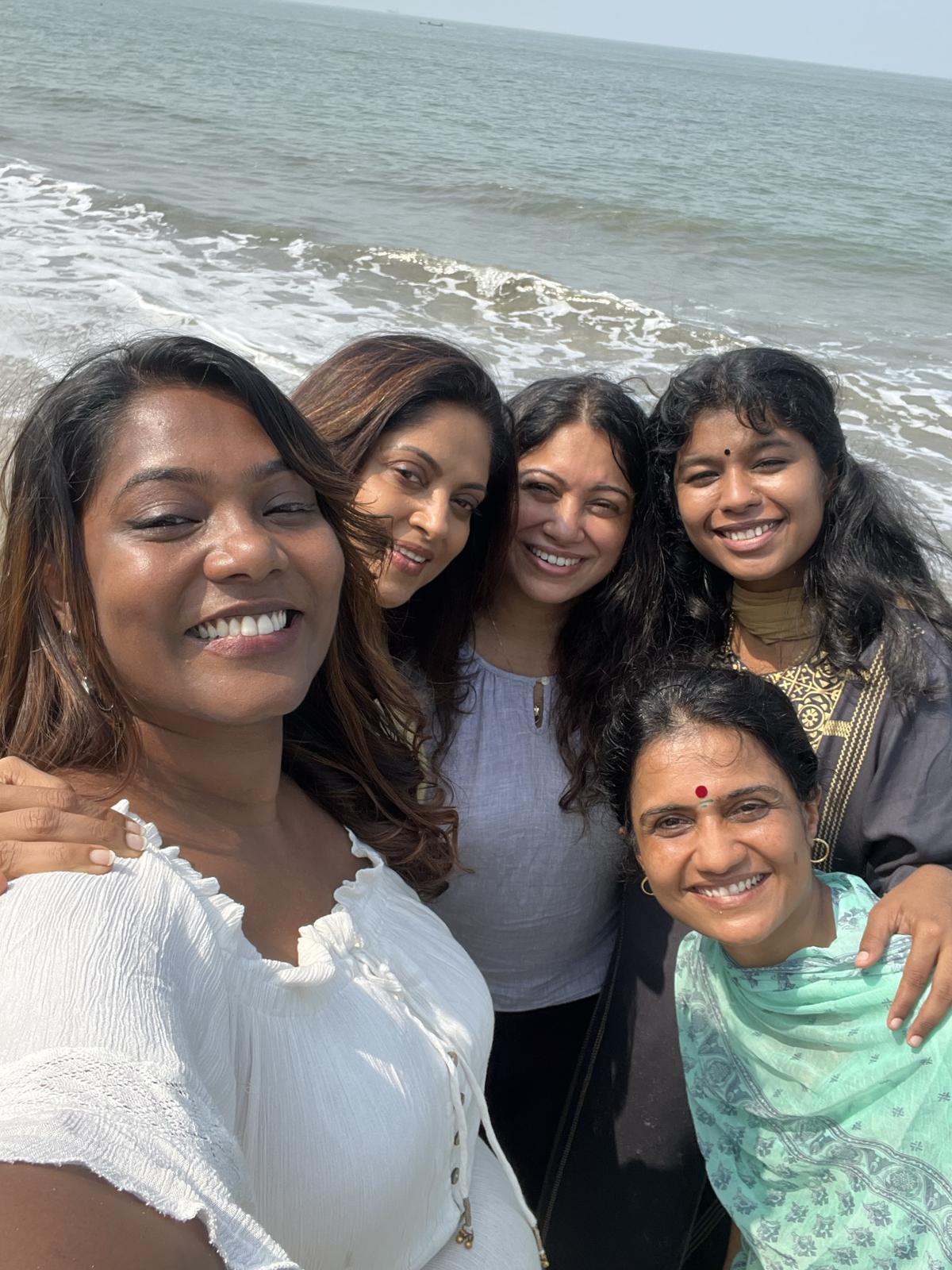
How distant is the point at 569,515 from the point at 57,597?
155 centimetres

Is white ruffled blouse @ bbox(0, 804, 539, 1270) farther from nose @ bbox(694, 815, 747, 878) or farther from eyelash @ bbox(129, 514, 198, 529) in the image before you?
nose @ bbox(694, 815, 747, 878)

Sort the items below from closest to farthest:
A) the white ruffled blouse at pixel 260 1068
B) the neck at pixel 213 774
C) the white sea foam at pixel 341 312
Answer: the white ruffled blouse at pixel 260 1068
the neck at pixel 213 774
the white sea foam at pixel 341 312

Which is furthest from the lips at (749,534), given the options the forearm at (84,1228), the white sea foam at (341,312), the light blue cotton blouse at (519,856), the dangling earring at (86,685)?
the white sea foam at (341,312)

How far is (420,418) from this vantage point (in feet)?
9.05

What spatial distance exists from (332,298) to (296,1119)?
11256mm

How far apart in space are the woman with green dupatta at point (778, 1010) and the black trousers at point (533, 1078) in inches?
19.2

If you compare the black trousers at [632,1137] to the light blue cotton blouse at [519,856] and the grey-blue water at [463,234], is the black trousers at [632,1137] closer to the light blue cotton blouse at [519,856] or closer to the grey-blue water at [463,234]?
the light blue cotton blouse at [519,856]

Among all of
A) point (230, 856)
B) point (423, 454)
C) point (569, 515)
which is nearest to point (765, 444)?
point (569, 515)

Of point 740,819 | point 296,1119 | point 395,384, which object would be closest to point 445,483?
point 395,384

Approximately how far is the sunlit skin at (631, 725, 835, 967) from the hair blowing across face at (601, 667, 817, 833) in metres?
0.03

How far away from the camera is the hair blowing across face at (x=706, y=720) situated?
94.6 inches

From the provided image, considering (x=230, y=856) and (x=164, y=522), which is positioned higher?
(x=164, y=522)

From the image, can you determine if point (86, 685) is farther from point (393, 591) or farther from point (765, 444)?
point (765, 444)

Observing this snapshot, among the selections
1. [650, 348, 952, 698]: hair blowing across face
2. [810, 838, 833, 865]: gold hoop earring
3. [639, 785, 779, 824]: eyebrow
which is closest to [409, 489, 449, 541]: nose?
[650, 348, 952, 698]: hair blowing across face
